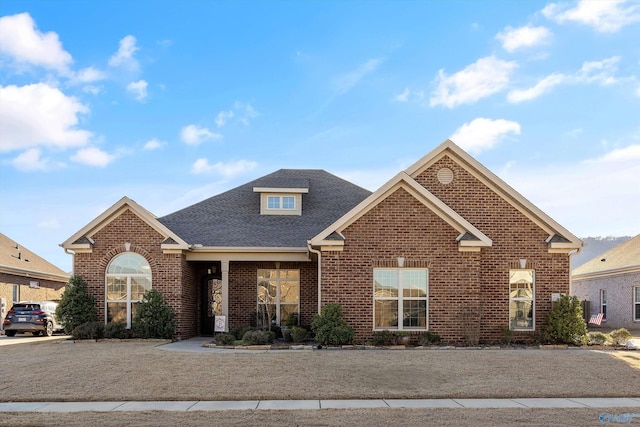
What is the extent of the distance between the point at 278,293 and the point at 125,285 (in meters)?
5.29

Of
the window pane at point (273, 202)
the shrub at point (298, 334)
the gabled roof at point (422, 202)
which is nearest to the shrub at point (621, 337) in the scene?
the gabled roof at point (422, 202)

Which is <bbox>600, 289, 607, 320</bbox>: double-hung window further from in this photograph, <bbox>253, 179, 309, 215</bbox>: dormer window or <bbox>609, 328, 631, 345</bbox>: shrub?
<bbox>253, 179, 309, 215</bbox>: dormer window

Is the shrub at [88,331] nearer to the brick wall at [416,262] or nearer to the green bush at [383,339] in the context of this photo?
the brick wall at [416,262]

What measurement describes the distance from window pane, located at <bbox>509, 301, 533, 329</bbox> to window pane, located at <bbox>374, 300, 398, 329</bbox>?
377 centimetres

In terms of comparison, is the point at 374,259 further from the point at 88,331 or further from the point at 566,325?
the point at 88,331

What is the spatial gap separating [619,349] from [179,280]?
13445mm

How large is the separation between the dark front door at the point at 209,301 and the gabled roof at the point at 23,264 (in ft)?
39.4

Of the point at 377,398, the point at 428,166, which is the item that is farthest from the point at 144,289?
the point at 377,398

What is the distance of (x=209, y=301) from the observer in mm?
23969

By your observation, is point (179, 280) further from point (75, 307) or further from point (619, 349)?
point (619, 349)

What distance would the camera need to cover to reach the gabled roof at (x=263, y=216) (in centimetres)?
2186

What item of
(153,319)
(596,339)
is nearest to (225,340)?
(153,319)

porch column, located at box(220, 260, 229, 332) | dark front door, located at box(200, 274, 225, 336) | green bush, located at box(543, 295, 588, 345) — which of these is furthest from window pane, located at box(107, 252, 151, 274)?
green bush, located at box(543, 295, 588, 345)

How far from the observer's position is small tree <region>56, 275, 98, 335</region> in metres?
20.2
